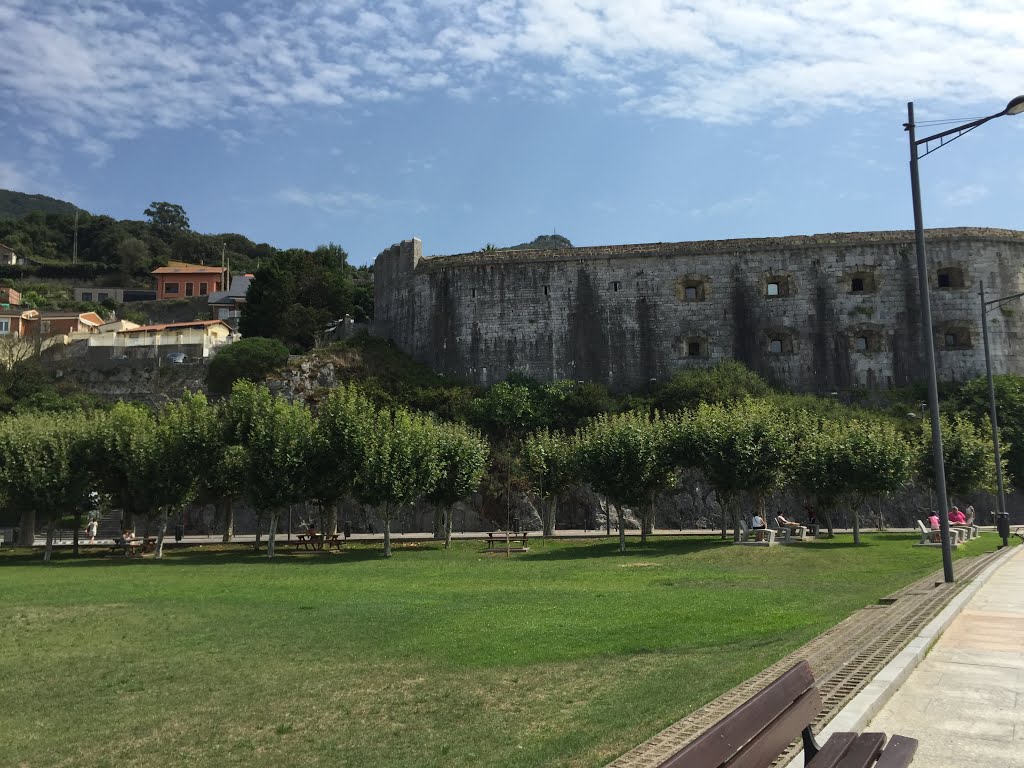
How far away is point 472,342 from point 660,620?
40.1 metres

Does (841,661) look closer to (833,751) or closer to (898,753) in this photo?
(898,753)

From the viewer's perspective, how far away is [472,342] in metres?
52.0

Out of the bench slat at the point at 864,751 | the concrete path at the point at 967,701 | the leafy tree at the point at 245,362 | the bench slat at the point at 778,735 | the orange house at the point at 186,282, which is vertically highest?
the orange house at the point at 186,282

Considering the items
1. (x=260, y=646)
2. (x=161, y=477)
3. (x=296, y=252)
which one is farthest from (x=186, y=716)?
(x=296, y=252)

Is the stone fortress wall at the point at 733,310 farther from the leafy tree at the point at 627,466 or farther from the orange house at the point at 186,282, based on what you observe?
the orange house at the point at 186,282

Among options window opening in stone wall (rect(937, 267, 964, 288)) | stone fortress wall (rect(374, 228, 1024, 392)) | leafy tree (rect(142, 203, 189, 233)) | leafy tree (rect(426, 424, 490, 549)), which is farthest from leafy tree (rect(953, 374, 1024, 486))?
leafy tree (rect(142, 203, 189, 233))

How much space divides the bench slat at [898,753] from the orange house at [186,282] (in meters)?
99.8

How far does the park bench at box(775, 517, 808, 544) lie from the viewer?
2855cm

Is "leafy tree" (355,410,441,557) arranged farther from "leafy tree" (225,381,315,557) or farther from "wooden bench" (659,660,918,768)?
"wooden bench" (659,660,918,768)

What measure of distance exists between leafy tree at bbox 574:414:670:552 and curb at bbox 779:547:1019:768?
59.8 feet

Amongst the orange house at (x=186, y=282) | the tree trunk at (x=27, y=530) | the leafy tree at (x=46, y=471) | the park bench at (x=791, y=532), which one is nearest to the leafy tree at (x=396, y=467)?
the leafy tree at (x=46, y=471)

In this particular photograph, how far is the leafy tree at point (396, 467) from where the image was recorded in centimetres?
2881

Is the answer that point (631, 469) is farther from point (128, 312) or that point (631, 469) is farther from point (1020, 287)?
point (128, 312)

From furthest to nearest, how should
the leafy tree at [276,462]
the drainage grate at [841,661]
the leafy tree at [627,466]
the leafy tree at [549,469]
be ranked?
the leafy tree at [549,469]
the leafy tree at [276,462]
the leafy tree at [627,466]
the drainage grate at [841,661]
